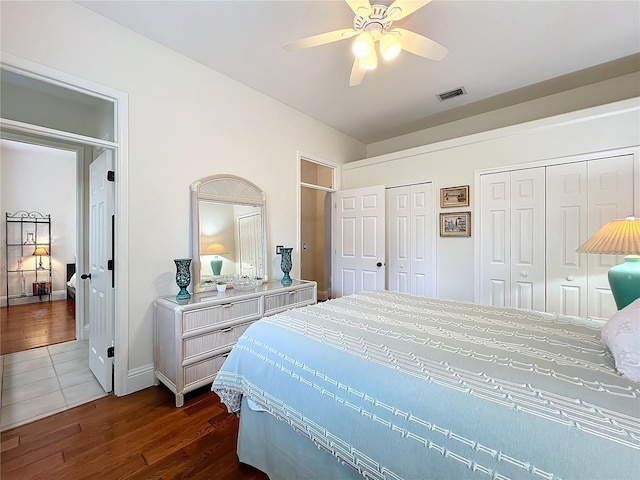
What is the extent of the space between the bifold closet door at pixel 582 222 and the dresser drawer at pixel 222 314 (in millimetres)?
2958

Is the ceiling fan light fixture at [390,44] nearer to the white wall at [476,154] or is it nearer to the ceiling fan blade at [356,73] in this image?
the ceiling fan blade at [356,73]

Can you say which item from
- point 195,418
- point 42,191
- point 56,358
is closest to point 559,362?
point 195,418

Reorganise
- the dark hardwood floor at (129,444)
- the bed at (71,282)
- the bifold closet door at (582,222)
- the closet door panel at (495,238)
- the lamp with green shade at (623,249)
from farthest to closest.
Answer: the bed at (71,282), the closet door panel at (495,238), the bifold closet door at (582,222), the lamp with green shade at (623,249), the dark hardwood floor at (129,444)

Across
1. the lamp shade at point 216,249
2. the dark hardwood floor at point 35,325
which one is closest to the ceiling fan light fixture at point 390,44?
the lamp shade at point 216,249

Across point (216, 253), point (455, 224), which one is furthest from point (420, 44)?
point (216, 253)

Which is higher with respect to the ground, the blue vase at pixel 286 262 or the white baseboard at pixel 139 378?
the blue vase at pixel 286 262

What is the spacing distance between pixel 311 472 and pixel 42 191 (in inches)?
274

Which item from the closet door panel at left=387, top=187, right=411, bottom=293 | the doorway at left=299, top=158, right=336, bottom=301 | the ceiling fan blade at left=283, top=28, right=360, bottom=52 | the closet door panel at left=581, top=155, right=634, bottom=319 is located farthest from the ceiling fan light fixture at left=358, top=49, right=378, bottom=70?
the doorway at left=299, top=158, right=336, bottom=301

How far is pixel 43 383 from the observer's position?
2287 mm

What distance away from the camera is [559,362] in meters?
1.00

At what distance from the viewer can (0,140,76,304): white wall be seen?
492 centimetres

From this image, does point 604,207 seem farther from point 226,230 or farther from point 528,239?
point 226,230

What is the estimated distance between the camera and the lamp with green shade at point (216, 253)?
270 centimetres

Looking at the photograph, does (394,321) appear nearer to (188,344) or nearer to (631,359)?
(631,359)
